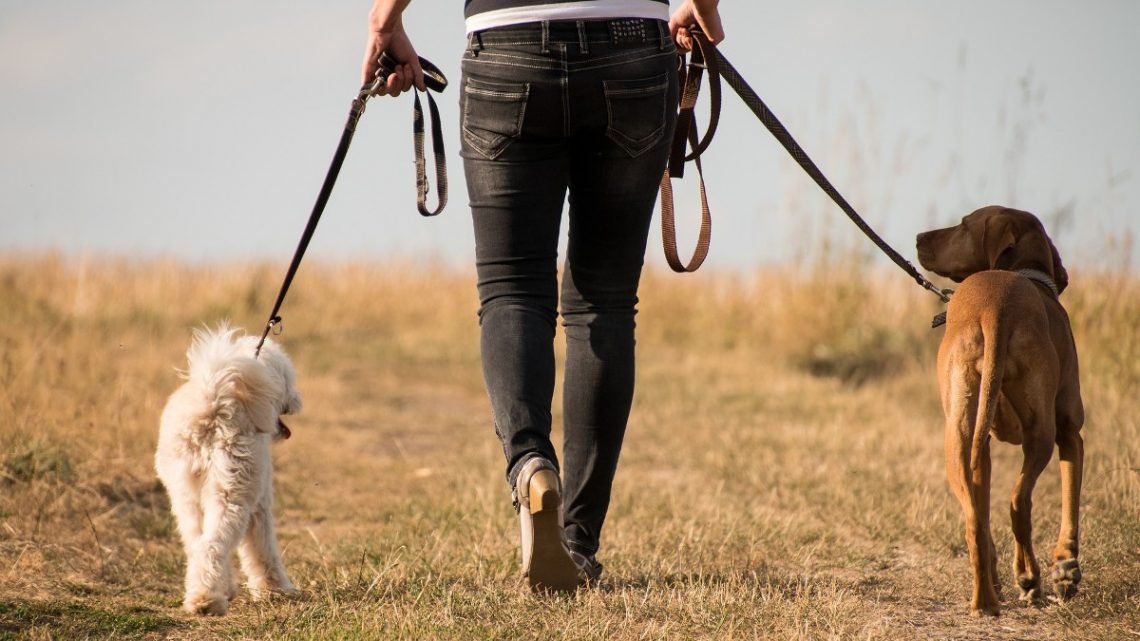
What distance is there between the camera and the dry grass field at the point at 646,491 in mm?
3445

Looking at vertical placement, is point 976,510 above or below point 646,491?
above

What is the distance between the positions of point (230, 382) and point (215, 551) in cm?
52

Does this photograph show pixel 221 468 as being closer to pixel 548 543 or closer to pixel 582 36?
pixel 548 543

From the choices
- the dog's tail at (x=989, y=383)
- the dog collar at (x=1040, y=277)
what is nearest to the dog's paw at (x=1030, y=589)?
the dog's tail at (x=989, y=383)

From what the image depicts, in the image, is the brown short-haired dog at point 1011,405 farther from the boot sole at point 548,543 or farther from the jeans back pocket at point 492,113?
the jeans back pocket at point 492,113

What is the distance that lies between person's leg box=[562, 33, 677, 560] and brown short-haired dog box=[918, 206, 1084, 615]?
98 cm

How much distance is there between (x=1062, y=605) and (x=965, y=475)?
1.74 ft

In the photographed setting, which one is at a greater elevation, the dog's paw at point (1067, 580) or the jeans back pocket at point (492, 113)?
the jeans back pocket at point (492, 113)

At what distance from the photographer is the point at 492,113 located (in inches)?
132

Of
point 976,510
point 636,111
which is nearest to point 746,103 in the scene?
point 636,111

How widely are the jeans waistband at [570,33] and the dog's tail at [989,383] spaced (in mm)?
1316

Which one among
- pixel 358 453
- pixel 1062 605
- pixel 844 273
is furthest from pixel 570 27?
pixel 844 273

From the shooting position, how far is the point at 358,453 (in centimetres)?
737

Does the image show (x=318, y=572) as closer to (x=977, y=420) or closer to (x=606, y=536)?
(x=606, y=536)
